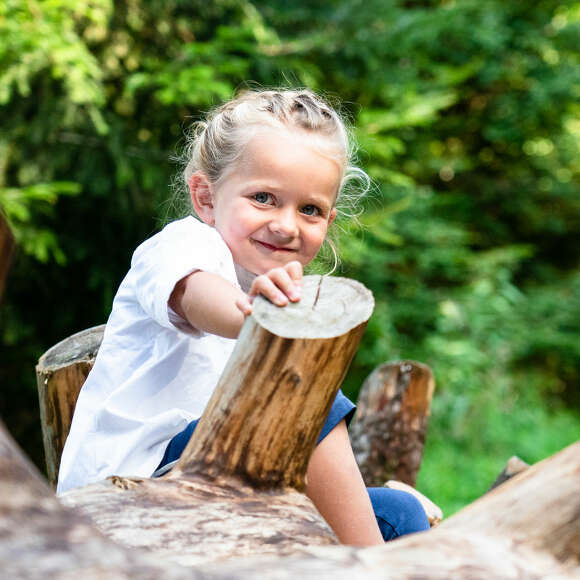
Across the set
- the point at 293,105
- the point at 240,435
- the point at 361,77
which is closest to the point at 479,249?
the point at 361,77

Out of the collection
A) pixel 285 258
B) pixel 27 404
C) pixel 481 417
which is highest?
pixel 285 258

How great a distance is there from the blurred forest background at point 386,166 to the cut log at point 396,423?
0.75 m

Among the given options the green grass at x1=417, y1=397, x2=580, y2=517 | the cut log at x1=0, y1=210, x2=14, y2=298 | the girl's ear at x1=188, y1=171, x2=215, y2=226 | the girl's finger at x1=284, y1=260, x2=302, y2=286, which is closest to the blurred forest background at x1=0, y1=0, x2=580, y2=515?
the green grass at x1=417, y1=397, x2=580, y2=517

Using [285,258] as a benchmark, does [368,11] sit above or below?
above

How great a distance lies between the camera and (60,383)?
2195 mm

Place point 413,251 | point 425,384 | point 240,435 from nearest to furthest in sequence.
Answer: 1. point 240,435
2. point 425,384
3. point 413,251

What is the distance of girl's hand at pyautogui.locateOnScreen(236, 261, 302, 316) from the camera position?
4.09ft

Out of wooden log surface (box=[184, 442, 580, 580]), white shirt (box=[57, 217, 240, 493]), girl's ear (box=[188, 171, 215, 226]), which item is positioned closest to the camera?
wooden log surface (box=[184, 442, 580, 580])

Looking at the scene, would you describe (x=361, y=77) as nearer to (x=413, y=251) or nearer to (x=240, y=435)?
(x=413, y=251)

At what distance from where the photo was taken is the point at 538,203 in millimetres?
7852

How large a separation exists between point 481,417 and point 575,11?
4415 mm

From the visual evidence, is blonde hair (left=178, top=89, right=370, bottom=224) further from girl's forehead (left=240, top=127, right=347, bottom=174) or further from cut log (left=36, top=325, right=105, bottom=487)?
cut log (left=36, top=325, right=105, bottom=487)

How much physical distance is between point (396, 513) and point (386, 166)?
4668 mm

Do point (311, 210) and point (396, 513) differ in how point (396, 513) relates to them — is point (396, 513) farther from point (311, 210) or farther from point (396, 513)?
point (311, 210)
